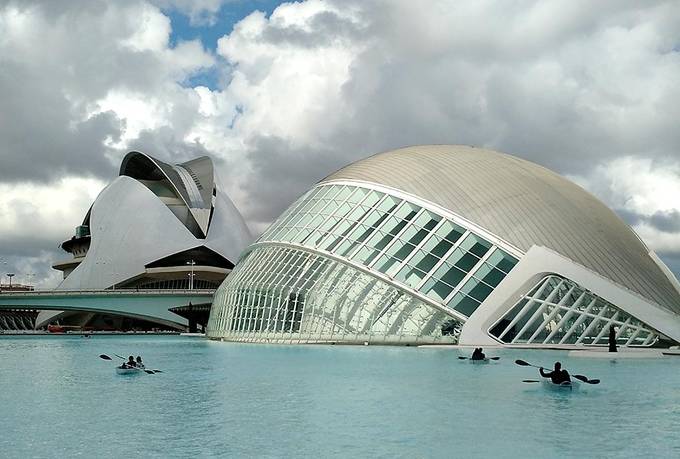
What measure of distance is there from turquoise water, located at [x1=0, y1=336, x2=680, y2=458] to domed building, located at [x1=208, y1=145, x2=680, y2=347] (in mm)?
8409

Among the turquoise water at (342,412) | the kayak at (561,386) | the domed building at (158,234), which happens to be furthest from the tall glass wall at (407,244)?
the domed building at (158,234)

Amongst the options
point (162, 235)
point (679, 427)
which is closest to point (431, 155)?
point (679, 427)

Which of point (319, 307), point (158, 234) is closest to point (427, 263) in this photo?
point (319, 307)

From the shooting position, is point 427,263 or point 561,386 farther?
point 427,263

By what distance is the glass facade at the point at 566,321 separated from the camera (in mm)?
30844

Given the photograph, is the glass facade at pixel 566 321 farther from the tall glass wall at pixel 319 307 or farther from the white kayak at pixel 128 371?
the white kayak at pixel 128 371

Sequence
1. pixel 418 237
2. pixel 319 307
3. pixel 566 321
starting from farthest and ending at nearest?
pixel 319 307, pixel 418 237, pixel 566 321

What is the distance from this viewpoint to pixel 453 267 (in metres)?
33.6

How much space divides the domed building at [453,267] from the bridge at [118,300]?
1382 inches

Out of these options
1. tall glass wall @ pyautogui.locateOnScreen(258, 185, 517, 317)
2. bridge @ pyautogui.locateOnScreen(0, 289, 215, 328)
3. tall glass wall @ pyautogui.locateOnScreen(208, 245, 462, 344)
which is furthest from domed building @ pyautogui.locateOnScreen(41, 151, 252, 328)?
tall glass wall @ pyautogui.locateOnScreen(258, 185, 517, 317)

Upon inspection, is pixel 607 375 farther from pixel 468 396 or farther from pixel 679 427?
pixel 679 427

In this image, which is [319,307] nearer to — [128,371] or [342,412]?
[128,371]

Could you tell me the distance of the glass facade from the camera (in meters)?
30.8

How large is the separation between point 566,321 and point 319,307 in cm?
1119
